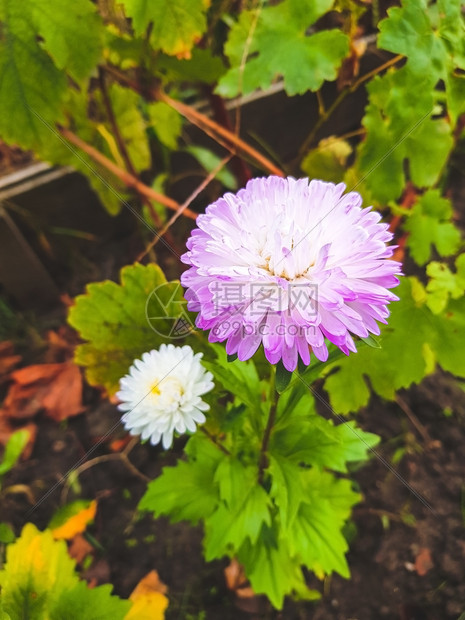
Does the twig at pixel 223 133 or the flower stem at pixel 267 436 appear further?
the twig at pixel 223 133

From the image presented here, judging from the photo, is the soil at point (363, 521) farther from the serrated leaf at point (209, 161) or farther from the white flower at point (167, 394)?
the serrated leaf at point (209, 161)

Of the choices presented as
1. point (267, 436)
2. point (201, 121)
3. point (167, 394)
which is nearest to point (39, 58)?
point (201, 121)

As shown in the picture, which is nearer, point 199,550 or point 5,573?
point 5,573

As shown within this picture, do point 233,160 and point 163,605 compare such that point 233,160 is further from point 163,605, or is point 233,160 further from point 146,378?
point 163,605

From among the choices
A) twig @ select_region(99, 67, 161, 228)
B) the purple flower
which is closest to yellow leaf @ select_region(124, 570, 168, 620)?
the purple flower

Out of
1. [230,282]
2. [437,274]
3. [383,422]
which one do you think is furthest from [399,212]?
[230,282]

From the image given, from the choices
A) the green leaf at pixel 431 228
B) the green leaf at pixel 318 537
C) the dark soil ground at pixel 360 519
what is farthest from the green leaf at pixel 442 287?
the dark soil ground at pixel 360 519
